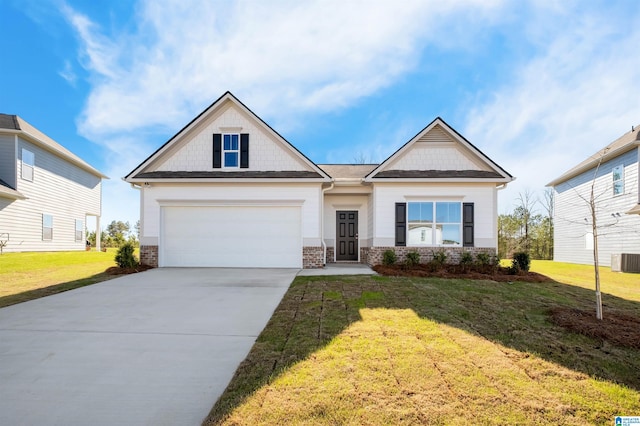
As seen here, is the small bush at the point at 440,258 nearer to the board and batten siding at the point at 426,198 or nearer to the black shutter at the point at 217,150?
the board and batten siding at the point at 426,198

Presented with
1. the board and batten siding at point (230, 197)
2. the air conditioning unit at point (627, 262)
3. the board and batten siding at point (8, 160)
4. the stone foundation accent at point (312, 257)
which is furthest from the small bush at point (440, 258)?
the board and batten siding at point (8, 160)

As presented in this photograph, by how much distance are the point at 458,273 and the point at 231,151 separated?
985 cm

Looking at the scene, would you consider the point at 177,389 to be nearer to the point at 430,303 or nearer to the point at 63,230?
the point at 430,303

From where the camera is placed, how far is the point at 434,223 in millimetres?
12836

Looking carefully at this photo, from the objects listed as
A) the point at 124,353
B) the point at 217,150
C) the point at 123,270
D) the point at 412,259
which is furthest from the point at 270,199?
the point at 124,353

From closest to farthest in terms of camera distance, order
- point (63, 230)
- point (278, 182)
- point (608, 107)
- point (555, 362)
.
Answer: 1. point (555, 362)
2. point (278, 182)
3. point (608, 107)
4. point (63, 230)

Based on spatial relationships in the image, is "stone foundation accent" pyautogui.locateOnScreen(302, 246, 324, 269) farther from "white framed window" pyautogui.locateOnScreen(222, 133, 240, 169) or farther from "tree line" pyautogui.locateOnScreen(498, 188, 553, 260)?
"tree line" pyautogui.locateOnScreen(498, 188, 553, 260)

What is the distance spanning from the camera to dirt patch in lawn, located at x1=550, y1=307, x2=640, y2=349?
4.46m

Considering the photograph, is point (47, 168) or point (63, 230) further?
point (63, 230)

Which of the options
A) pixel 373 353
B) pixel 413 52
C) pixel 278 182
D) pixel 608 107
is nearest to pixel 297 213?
pixel 278 182

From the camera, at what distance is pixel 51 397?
3.02 metres

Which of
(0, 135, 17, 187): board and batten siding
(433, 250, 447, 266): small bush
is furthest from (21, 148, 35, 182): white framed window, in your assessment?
(433, 250, 447, 266): small bush

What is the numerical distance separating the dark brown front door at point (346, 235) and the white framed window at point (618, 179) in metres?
13.4

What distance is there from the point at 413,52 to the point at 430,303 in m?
10.5
